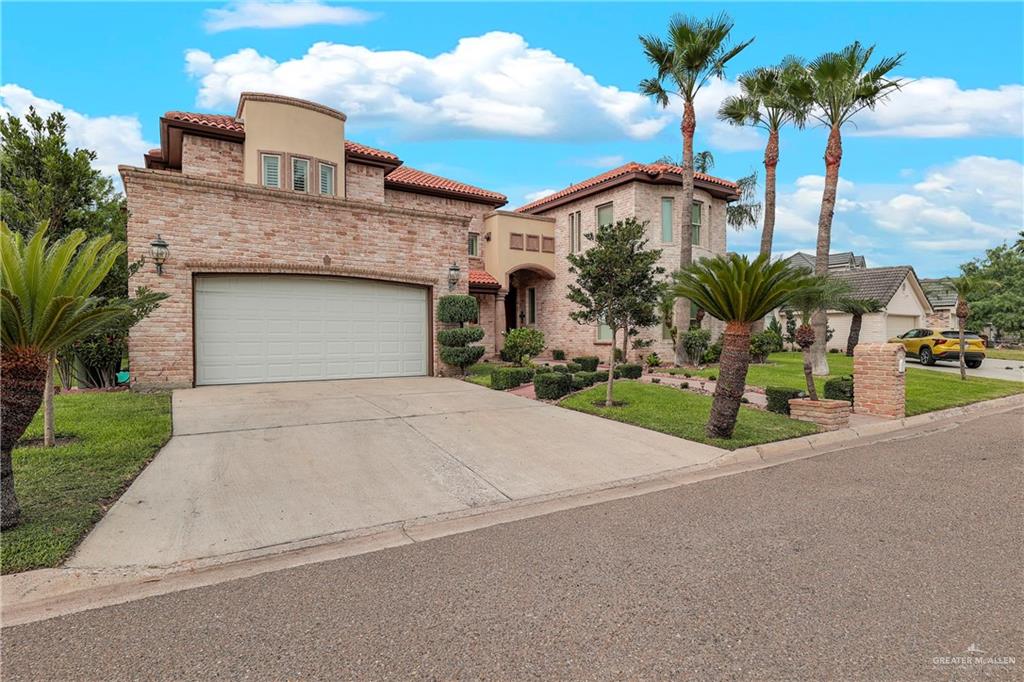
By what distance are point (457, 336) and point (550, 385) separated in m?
4.48

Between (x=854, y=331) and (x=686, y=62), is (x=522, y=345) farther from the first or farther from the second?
(x=854, y=331)

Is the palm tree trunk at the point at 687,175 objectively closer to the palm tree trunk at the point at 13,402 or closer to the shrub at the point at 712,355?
the shrub at the point at 712,355

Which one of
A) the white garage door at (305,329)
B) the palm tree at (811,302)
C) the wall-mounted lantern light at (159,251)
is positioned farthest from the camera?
the white garage door at (305,329)

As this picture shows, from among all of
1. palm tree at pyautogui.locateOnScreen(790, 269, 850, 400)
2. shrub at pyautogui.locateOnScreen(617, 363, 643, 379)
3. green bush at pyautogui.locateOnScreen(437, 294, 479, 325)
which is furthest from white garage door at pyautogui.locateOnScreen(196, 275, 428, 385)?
palm tree at pyautogui.locateOnScreen(790, 269, 850, 400)

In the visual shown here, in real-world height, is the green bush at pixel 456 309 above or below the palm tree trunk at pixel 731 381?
above

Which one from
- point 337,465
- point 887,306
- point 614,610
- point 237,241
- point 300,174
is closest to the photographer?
point 614,610

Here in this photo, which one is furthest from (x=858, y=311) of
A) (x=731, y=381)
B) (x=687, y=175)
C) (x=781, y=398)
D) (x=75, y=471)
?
(x=75, y=471)

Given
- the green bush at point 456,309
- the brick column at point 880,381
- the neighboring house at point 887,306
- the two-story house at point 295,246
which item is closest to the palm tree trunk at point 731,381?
the brick column at point 880,381

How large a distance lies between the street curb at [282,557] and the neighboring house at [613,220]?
13736mm

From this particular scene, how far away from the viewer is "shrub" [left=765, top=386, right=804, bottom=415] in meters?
10.4

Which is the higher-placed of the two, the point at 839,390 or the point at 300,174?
the point at 300,174

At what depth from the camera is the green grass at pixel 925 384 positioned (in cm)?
1266

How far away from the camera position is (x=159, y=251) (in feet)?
39.1

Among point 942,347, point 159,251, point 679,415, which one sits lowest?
point 679,415
